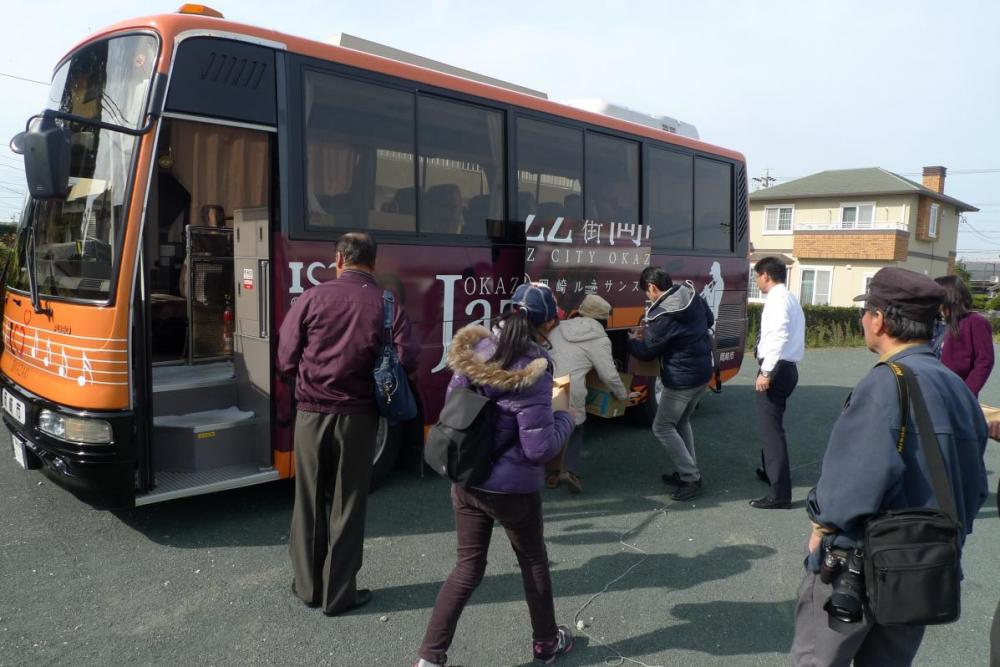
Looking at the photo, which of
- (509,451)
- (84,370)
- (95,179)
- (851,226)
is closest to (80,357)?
(84,370)

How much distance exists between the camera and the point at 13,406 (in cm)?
452

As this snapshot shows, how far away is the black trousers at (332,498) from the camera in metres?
3.49

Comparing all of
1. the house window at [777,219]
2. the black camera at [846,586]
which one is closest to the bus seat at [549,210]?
the black camera at [846,586]

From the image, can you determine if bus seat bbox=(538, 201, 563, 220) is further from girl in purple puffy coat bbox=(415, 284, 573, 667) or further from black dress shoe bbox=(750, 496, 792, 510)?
girl in purple puffy coat bbox=(415, 284, 573, 667)

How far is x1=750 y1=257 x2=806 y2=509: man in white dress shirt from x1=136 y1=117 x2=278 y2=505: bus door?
358 centimetres

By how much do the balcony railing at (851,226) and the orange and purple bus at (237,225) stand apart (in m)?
27.4

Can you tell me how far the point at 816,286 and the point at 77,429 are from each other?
107ft

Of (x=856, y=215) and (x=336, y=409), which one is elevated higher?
(x=856, y=215)

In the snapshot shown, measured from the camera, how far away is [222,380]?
5047 mm

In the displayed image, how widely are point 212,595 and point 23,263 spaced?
8.77 feet

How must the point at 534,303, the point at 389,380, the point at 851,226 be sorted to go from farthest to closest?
the point at 851,226 < the point at 389,380 < the point at 534,303

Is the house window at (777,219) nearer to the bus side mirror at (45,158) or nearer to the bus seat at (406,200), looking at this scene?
the bus seat at (406,200)

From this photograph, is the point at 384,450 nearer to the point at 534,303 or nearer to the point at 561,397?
the point at 561,397

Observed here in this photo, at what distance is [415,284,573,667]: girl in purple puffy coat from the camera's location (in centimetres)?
284
